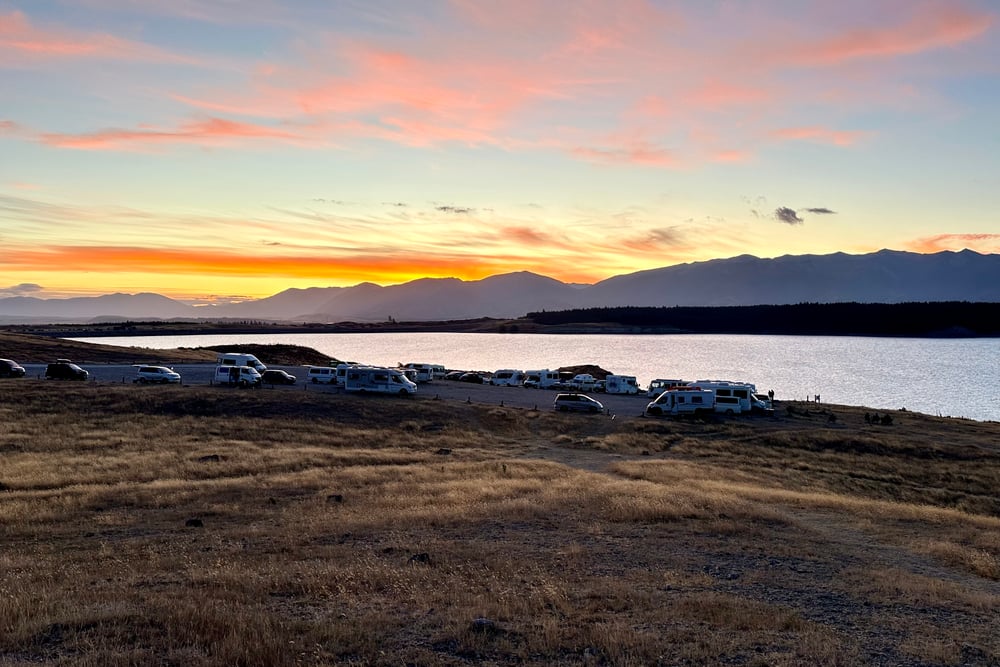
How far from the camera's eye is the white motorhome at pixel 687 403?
156ft

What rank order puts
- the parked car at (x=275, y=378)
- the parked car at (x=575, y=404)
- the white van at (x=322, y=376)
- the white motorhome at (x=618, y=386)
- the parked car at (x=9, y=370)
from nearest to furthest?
the parked car at (x=575, y=404) < the parked car at (x=9, y=370) < the parked car at (x=275, y=378) < the white van at (x=322, y=376) < the white motorhome at (x=618, y=386)

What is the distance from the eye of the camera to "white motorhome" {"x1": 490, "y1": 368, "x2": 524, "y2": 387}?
70.8 metres

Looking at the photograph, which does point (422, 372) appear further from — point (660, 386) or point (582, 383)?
point (660, 386)

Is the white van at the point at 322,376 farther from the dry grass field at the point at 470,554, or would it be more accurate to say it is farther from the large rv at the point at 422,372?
the dry grass field at the point at 470,554

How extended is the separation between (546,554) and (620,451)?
22.7m

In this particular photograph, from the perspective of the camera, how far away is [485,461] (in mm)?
29531

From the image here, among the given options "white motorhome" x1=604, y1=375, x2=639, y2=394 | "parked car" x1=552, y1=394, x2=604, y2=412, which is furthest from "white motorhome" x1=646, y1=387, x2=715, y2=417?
"white motorhome" x1=604, y1=375, x2=639, y2=394

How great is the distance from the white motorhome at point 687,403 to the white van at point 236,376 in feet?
98.1

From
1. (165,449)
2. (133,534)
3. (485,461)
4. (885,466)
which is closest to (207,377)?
(165,449)

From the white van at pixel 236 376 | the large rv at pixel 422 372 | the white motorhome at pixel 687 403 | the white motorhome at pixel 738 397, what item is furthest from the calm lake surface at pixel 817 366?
the white van at pixel 236 376

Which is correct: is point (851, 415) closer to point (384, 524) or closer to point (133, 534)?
point (384, 524)

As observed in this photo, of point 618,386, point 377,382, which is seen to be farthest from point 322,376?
point 618,386

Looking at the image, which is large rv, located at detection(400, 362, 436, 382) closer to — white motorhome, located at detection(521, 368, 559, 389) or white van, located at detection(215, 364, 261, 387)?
white motorhome, located at detection(521, 368, 559, 389)

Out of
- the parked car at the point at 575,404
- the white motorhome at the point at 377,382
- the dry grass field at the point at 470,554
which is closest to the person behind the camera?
the dry grass field at the point at 470,554
